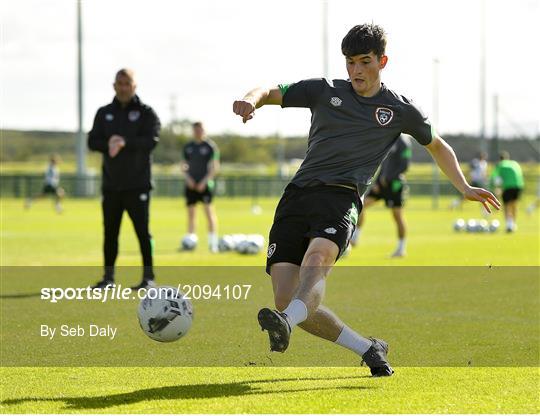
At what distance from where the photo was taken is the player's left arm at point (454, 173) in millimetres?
6590

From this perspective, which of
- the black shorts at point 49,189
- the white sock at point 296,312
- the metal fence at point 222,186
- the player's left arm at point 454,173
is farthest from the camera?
the metal fence at point 222,186

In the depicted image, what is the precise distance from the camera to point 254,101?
5.88m

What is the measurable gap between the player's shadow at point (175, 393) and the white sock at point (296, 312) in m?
0.55

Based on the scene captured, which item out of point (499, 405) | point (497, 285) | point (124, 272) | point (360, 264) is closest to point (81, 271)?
point (124, 272)

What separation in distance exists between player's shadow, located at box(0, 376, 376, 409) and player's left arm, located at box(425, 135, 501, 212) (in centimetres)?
148

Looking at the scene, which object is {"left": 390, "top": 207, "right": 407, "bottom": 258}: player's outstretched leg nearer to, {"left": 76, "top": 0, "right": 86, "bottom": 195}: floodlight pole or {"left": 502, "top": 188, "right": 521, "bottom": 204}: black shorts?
{"left": 502, "top": 188, "right": 521, "bottom": 204}: black shorts

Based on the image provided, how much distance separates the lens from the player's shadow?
566 cm

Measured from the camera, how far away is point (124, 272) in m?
13.5

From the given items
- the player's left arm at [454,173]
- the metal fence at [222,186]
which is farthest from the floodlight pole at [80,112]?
the player's left arm at [454,173]

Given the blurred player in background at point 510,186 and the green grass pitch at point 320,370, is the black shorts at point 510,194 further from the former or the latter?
the green grass pitch at point 320,370

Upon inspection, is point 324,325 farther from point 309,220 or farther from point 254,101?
point 254,101

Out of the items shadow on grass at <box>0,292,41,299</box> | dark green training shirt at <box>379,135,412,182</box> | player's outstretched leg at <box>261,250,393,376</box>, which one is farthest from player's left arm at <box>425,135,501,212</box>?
dark green training shirt at <box>379,135,412,182</box>

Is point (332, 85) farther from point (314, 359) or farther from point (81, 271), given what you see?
point (81, 271)

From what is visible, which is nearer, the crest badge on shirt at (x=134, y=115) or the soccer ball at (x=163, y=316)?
the soccer ball at (x=163, y=316)
